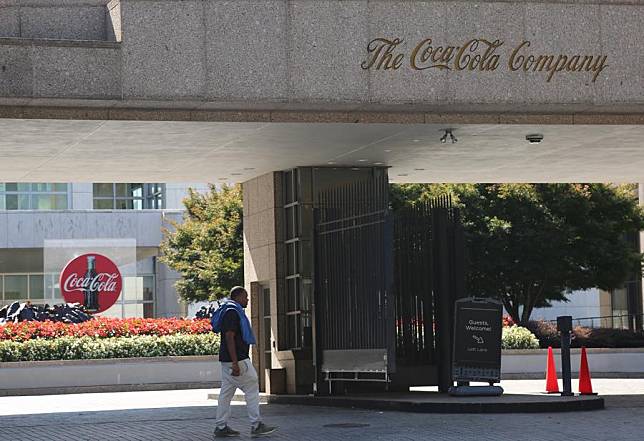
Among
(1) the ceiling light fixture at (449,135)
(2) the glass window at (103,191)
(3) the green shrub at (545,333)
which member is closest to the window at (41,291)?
(2) the glass window at (103,191)

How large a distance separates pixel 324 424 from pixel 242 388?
166 cm

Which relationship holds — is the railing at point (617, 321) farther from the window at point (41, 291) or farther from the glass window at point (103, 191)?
the glass window at point (103, 191)

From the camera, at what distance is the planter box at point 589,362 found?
30484mm

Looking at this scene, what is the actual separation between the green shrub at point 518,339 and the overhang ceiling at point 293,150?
692 cm

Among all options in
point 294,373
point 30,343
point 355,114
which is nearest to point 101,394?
point 30,343

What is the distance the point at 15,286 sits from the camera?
2403 inches

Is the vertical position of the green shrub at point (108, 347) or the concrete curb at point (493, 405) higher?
the green shrub at point (108, 347)

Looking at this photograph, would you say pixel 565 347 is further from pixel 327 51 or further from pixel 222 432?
pixel 222 432

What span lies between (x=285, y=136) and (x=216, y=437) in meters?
5.43

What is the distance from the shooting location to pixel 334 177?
73.2 feet

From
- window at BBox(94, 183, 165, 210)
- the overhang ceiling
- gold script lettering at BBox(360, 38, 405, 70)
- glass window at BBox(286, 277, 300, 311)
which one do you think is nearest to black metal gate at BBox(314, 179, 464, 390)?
the overhang ceiling

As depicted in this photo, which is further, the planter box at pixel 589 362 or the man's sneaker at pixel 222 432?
the planter box at pixel 589 362

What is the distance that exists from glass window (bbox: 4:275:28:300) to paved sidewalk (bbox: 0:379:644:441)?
1575 inches

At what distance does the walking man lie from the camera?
1495 centimetres
